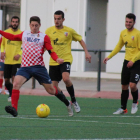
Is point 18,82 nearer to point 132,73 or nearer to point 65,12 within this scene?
point 132,73

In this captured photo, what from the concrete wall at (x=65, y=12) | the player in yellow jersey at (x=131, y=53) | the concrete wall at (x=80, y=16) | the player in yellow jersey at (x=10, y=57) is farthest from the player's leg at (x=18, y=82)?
the concrete wall at (x=65, y=12)

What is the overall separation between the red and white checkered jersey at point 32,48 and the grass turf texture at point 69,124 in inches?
39.8

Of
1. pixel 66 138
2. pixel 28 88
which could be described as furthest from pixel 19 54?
pixel 66 138

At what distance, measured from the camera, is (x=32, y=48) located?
9.72 m

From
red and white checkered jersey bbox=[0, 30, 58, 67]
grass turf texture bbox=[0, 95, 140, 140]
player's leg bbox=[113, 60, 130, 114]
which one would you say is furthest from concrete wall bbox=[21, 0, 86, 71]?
red and white checkered jersey bbox=[0, 30, 58, 67]

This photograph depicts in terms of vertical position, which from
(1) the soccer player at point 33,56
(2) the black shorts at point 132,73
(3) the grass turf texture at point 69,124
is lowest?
(3) the grass turf texture at point 69,124

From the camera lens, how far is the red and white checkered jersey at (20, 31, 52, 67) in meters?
9.70

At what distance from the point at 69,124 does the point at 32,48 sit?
1701mm

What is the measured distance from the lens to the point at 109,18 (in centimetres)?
1998

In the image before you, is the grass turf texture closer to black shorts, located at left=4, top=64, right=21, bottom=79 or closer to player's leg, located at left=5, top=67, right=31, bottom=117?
player's leg, located at left=5, top=67, right=31, bottom=117

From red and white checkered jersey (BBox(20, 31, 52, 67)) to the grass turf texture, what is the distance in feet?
3.32

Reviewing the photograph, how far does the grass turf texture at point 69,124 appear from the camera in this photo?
24.8 feet

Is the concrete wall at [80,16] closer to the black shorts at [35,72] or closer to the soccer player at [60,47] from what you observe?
the soccer player at [60,47]

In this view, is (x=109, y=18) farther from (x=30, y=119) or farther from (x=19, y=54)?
(x=30, y=119)
